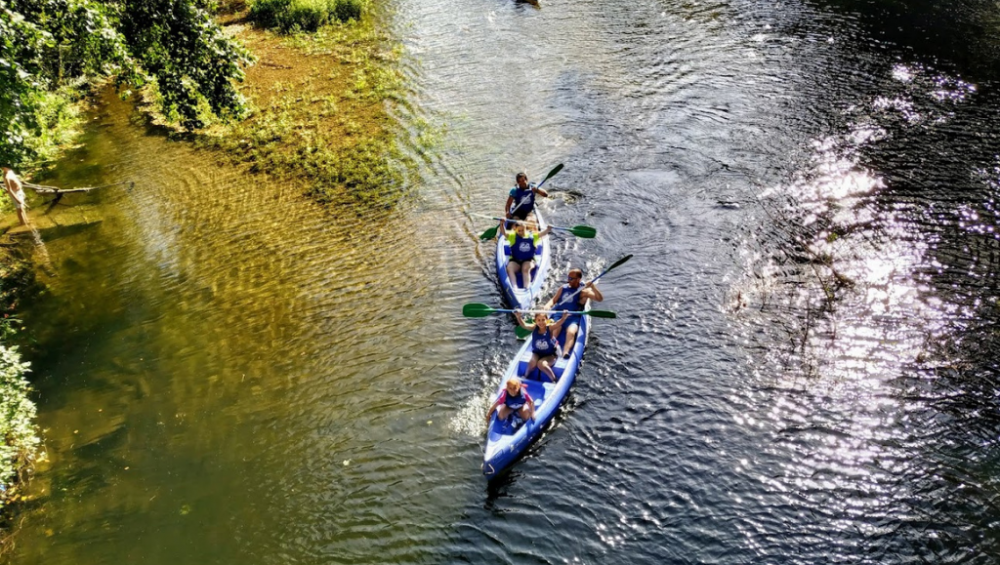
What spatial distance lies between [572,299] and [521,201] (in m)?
3.48

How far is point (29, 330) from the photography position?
44.9ft

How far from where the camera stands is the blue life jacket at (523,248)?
13.3 metres

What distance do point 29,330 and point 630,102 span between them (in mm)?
16007

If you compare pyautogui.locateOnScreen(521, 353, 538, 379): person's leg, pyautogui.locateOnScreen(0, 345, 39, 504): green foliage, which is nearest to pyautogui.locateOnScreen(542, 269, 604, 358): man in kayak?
pyautogui.locateOnScreen(521, 353, 538, 379): person's leg

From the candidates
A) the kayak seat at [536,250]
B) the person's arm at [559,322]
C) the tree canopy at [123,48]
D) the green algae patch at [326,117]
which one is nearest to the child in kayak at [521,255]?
the kayak seat at [536,250]

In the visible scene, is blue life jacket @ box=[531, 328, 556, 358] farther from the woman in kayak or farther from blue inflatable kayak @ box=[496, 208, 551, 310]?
blue inflatable kayak @ box=[496, 208, 551, 310]

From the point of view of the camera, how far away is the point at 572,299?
1245cm

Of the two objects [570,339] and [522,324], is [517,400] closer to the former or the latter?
[570,339]

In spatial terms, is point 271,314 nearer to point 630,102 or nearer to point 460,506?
point 460,506

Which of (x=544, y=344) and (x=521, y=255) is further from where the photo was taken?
(x=521, y=255)

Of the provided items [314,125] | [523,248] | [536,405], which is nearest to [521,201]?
[523,248]

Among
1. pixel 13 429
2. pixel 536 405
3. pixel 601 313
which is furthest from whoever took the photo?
pixel 601 313

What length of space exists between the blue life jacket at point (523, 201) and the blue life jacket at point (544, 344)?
14.2 feet

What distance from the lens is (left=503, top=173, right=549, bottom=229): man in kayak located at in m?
15.0
